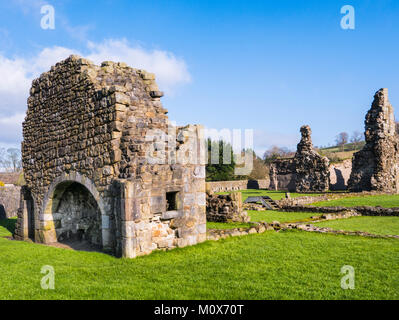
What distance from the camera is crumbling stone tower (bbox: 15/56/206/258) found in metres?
8.13

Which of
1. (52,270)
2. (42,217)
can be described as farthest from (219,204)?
(52,270)

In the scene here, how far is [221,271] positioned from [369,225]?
26.0ft

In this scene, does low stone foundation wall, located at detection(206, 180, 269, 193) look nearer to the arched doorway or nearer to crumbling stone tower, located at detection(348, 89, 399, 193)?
crumbling stone tower, located at detection(348, 89, 399, 193)

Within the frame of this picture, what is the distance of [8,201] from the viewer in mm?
21219

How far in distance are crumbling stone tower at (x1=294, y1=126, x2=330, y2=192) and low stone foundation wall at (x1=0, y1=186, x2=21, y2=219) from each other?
23.6 metres

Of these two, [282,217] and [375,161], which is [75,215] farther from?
[375,161]

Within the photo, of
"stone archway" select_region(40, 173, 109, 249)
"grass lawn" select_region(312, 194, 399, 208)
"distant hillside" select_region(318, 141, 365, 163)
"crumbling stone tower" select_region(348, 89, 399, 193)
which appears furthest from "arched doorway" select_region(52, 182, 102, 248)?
"distant hillside" select_region(318, 141, 365, 163)

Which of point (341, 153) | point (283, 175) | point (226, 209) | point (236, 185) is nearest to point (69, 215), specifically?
point (226, 209)

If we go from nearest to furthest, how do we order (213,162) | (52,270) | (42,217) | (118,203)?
(52,270)
(118,203)
(42,217)
(213,162)

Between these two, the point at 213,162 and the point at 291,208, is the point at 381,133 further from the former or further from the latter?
the point at 213,162

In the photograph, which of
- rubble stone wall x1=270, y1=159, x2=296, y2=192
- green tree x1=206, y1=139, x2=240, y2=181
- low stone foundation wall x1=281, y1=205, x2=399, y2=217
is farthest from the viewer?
green tree x1=206, y1=139, x2=240, y2=181
